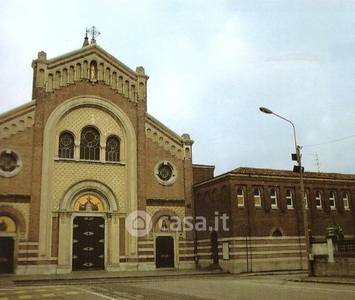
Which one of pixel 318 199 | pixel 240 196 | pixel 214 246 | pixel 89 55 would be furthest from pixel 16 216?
pixel 318 199

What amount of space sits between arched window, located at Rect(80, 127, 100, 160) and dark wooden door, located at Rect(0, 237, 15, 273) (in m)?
8.29

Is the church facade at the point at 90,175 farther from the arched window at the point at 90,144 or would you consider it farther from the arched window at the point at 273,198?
the arched window at the point at 273,198

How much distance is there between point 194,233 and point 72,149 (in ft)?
40.2

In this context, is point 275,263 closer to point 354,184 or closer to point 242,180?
point 242,180

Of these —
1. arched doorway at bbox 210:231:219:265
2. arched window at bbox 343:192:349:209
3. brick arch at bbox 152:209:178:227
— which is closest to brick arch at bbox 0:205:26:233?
brick arch at bbox 152:209:178:227

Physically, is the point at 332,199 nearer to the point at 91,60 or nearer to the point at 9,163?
the point at 91,60

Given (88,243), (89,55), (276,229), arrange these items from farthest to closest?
(89,55)
(276,229)
(88,243)

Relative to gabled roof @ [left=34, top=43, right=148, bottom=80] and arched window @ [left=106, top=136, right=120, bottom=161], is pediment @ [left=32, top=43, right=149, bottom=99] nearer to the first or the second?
gabled roof @ [left=34, top=43, right=148, bottom=80]

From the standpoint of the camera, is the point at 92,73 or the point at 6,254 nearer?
the point at 6,254

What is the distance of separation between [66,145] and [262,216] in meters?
16.5

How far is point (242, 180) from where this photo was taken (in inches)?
1401

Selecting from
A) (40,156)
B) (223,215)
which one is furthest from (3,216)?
(223,215)

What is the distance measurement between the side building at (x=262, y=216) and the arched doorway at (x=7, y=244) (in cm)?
1474

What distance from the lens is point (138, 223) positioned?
3578 cm
